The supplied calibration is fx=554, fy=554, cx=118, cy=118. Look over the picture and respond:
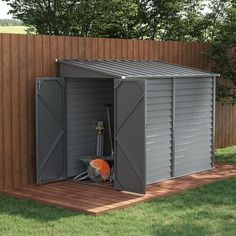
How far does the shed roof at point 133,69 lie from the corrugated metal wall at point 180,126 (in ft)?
0.39

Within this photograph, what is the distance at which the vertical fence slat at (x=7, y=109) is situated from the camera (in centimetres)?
868

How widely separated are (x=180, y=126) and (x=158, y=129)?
680 millimetres

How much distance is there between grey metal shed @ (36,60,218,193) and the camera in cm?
848

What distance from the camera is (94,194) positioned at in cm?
848

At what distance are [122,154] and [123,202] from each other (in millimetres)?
942

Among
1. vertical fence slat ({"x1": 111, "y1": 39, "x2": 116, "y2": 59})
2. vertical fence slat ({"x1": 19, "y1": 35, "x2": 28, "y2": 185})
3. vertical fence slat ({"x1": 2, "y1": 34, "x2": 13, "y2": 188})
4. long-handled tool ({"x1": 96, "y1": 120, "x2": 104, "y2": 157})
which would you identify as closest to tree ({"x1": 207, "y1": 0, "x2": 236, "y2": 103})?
vertical fence slat ({"x1": 111, "y1": 39, "x2": 116, "y2": 59})

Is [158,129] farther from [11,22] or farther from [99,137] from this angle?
[11,22]

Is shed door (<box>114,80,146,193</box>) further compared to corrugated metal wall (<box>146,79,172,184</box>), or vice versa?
corrugated metal wall (<box>146,79,172,184</box>)

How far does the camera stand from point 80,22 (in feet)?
62.6

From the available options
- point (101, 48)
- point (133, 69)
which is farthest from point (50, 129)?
point (101, 48)

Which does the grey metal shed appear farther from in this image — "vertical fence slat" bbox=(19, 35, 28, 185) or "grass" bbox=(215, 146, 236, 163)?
"grass" bbox=(215, 146, 236, 163)

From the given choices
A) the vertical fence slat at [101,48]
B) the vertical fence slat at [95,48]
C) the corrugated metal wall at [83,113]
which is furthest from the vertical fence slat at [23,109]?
the vertical fence slat at [101,48]

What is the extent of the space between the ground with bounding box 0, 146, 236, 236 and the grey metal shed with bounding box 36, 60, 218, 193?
870mm

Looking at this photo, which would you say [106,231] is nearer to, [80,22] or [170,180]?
[170,180]
